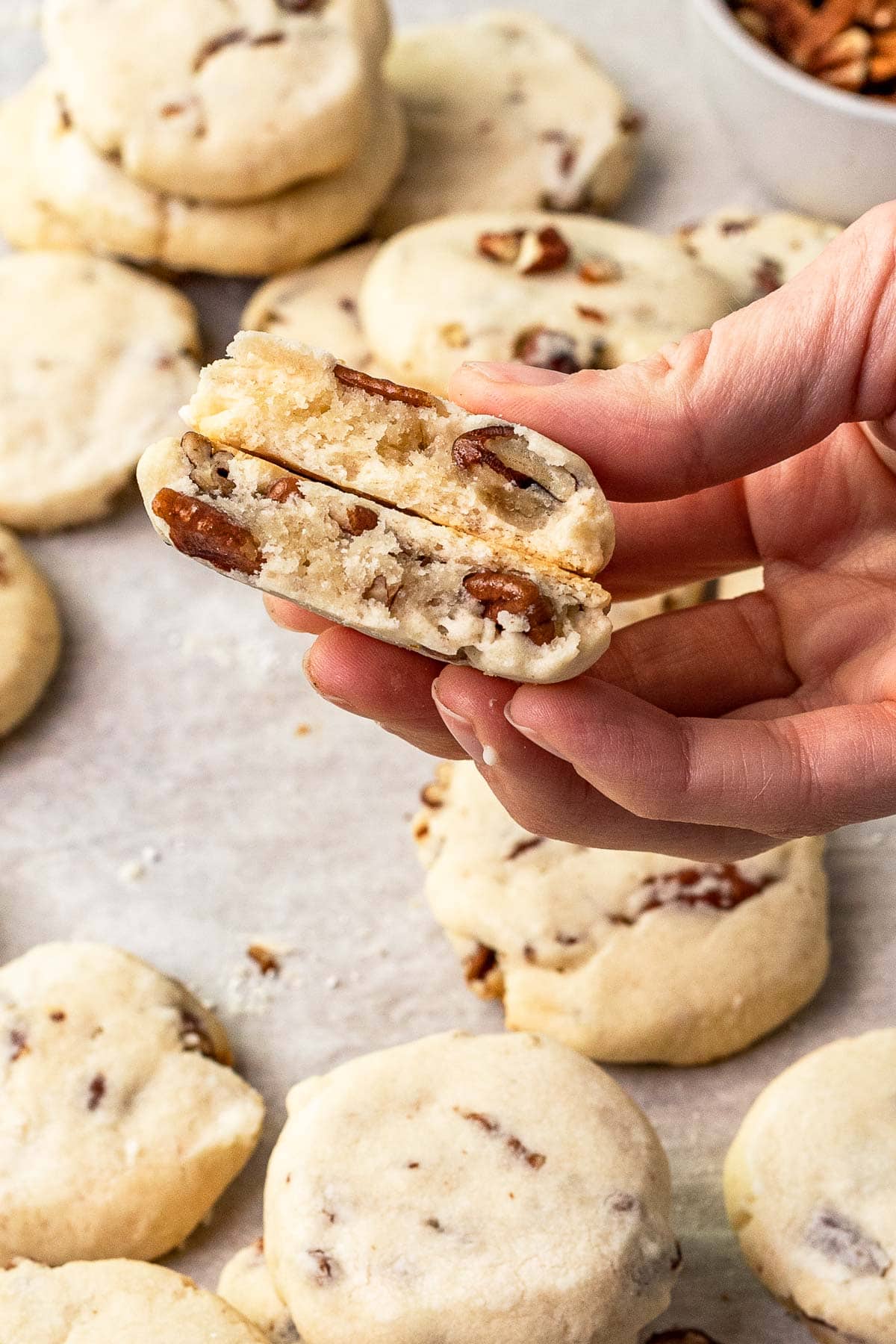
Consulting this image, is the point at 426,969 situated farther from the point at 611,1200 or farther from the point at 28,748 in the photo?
the point at 28,748

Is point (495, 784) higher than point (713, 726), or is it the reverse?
point (713, 726)

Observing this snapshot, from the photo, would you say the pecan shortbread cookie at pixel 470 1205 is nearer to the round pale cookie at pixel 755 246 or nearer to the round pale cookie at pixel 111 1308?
the round pale cookie at pixel 111 1308

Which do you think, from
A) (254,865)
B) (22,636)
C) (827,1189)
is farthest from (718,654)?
(22,636)

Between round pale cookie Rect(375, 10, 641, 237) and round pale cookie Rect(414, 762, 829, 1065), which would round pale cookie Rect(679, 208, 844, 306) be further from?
round pale cookie Rect(414, 762, 829, 1065)

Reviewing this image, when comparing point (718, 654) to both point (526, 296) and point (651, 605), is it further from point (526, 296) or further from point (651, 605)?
point (526, 296)

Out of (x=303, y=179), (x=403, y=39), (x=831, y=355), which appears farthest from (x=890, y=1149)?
(x=403, y=39)

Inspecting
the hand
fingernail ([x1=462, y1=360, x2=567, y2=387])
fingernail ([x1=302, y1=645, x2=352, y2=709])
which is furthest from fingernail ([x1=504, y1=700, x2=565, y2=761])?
fingernail ([x1=462, y1=360, x2=567, y2=387])

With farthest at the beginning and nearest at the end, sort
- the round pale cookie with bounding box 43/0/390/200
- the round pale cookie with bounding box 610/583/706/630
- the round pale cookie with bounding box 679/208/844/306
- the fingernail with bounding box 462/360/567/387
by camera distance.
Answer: the round pale cookie with bounding box 679/208/844/306 → the round pale cookie with bounding box 43/0/390/200 → the round pale cookie with bounding box 610/583/706/630 → the fingernail with bounding box 462/360/567/387
